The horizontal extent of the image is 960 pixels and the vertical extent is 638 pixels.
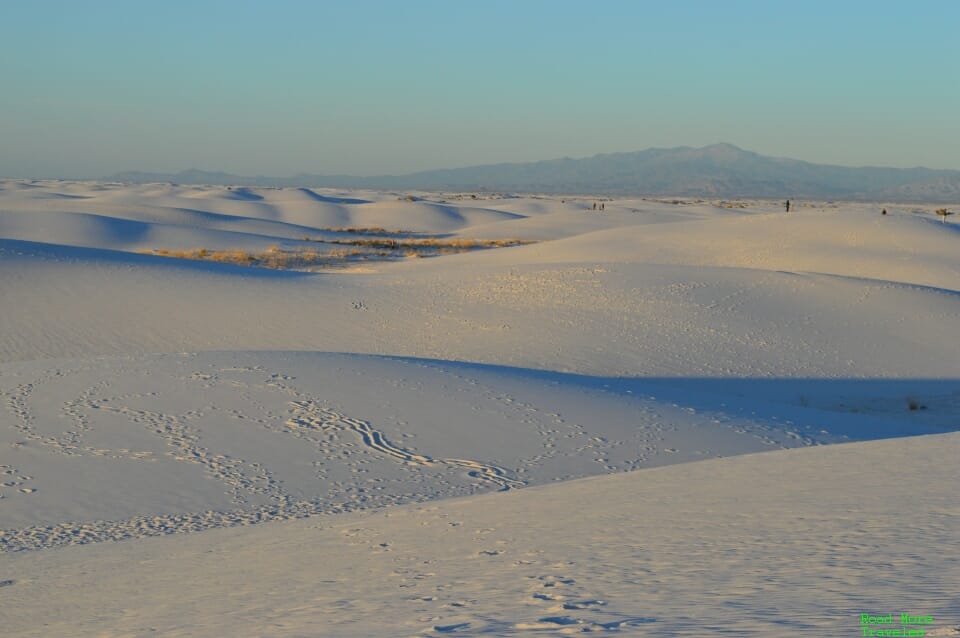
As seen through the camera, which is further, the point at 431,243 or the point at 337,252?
the point at 431,243

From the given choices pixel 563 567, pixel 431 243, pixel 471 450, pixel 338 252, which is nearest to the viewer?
pixel 563 567

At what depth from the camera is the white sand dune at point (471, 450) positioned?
4.86m

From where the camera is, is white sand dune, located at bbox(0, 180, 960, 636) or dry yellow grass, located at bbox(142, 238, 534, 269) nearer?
white sand dune, located at bbox(0, 180, 960, 636)

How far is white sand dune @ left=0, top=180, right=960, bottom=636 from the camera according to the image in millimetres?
4863

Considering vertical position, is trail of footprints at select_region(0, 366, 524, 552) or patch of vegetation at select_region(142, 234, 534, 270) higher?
patch of vegetation at select_region(142, 234, 534, 270)

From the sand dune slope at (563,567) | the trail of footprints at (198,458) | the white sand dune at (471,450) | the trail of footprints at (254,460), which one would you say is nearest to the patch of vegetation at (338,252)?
the white sand dune at (471,450)

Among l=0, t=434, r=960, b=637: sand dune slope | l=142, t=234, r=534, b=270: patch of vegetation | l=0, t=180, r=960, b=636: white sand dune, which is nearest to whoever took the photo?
l=0, t=434, r=960, b=637: sand dune slope

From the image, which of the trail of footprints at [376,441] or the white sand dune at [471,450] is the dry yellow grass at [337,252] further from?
the trail of footprints at [376,441]

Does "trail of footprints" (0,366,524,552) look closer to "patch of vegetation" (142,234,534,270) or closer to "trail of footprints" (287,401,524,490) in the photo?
"trail of footprints" (287,401,524,490)

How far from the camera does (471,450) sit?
10391 millimetres

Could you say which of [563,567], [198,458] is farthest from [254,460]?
[563,567]

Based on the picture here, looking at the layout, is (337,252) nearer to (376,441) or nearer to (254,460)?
(376,441)

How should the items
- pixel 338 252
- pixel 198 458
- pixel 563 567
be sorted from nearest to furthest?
pixel 563 567 → pixel 198 458 → pixel 338 252

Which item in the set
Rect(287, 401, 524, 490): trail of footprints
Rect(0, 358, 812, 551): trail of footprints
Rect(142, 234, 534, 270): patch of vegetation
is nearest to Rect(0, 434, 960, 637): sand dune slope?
Rect(0, 358, 812, 551): trail of footprints
